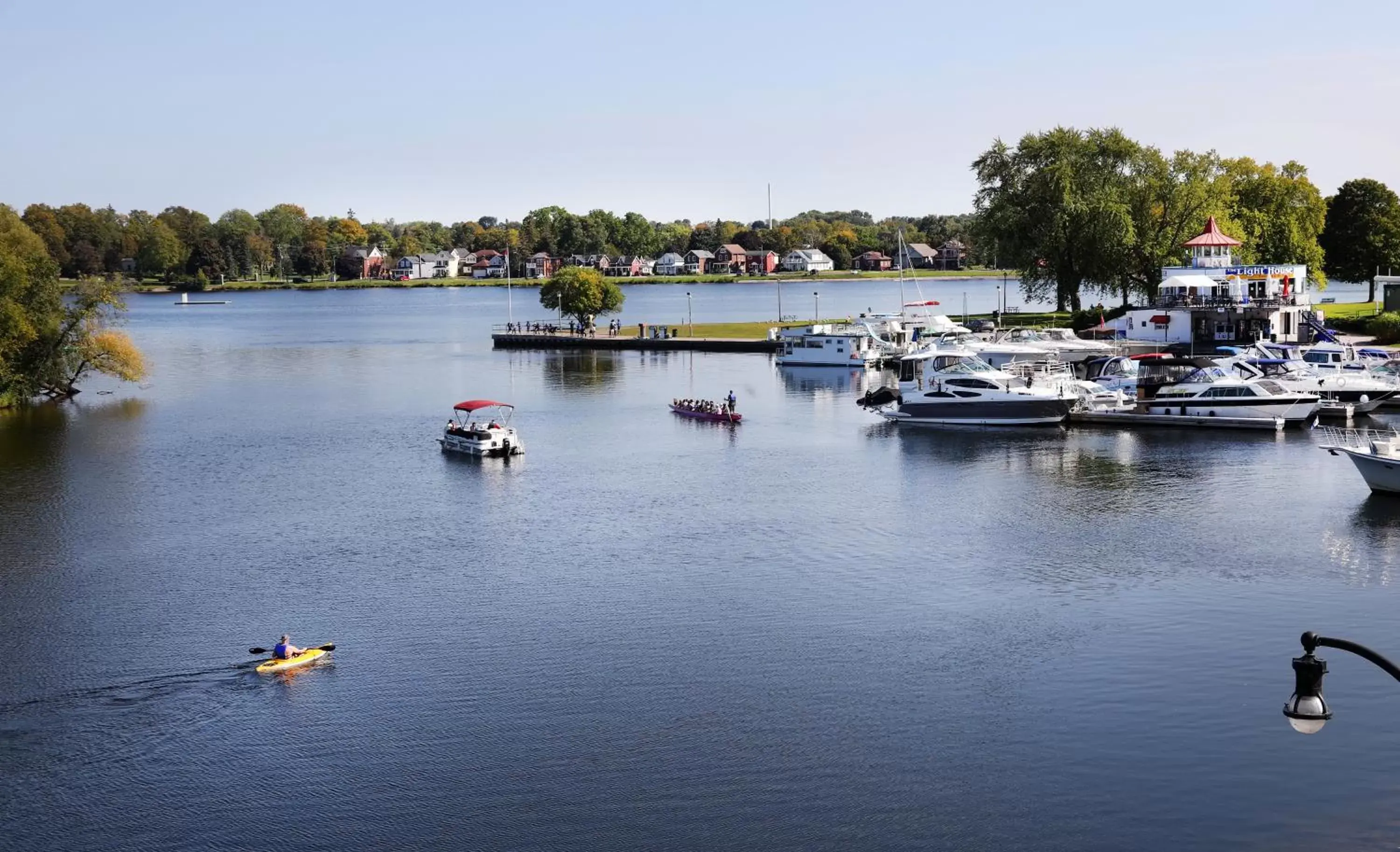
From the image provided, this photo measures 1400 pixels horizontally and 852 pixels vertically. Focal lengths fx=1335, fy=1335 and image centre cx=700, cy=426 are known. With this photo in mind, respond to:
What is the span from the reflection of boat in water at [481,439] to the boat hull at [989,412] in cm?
1994

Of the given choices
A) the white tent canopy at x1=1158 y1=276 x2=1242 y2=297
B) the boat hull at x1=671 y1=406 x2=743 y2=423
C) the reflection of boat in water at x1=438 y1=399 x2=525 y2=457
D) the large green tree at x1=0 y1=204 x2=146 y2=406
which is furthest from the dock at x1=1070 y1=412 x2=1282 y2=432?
the large green tree at x1=0 y1=204 x2=146 y2=406

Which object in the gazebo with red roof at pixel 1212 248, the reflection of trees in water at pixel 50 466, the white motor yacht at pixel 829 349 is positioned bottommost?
the reflection of trees in water at pixel 50 466

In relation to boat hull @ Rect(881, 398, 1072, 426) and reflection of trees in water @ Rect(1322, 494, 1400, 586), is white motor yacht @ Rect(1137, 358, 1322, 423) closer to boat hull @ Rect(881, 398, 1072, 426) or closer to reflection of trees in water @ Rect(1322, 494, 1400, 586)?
boat hull @ Rect(881, 398, 1072, 426)

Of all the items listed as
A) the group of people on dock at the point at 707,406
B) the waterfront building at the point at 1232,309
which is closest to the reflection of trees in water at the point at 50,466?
the group of people on dock at the point at 707,406

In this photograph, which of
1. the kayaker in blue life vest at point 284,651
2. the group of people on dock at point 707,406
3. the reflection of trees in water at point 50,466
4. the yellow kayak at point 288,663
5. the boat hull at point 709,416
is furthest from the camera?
the group of people on dock at point 707,406

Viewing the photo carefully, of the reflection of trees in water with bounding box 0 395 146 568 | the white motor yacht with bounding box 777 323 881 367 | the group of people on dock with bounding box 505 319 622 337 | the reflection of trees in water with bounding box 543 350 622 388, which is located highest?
the group of people on dock with bounding box 505 319 622 337

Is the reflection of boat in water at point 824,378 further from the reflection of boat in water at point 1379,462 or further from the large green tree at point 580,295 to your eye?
the reflection of boat in water at point 1379,462

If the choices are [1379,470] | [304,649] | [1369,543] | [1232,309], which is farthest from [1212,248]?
[304,649]

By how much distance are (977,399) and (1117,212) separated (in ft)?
132

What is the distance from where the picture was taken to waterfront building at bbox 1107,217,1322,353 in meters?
84.3

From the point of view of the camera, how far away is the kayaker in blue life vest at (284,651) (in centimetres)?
3030

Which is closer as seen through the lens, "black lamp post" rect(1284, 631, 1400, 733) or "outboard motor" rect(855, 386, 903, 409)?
"black lamp post" rect(1284, 631, 1400, 733)

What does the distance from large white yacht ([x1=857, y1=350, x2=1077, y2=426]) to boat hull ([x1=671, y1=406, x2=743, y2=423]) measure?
792 cm

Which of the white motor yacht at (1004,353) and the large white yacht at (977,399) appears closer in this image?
the large white yacht at (977,399)
